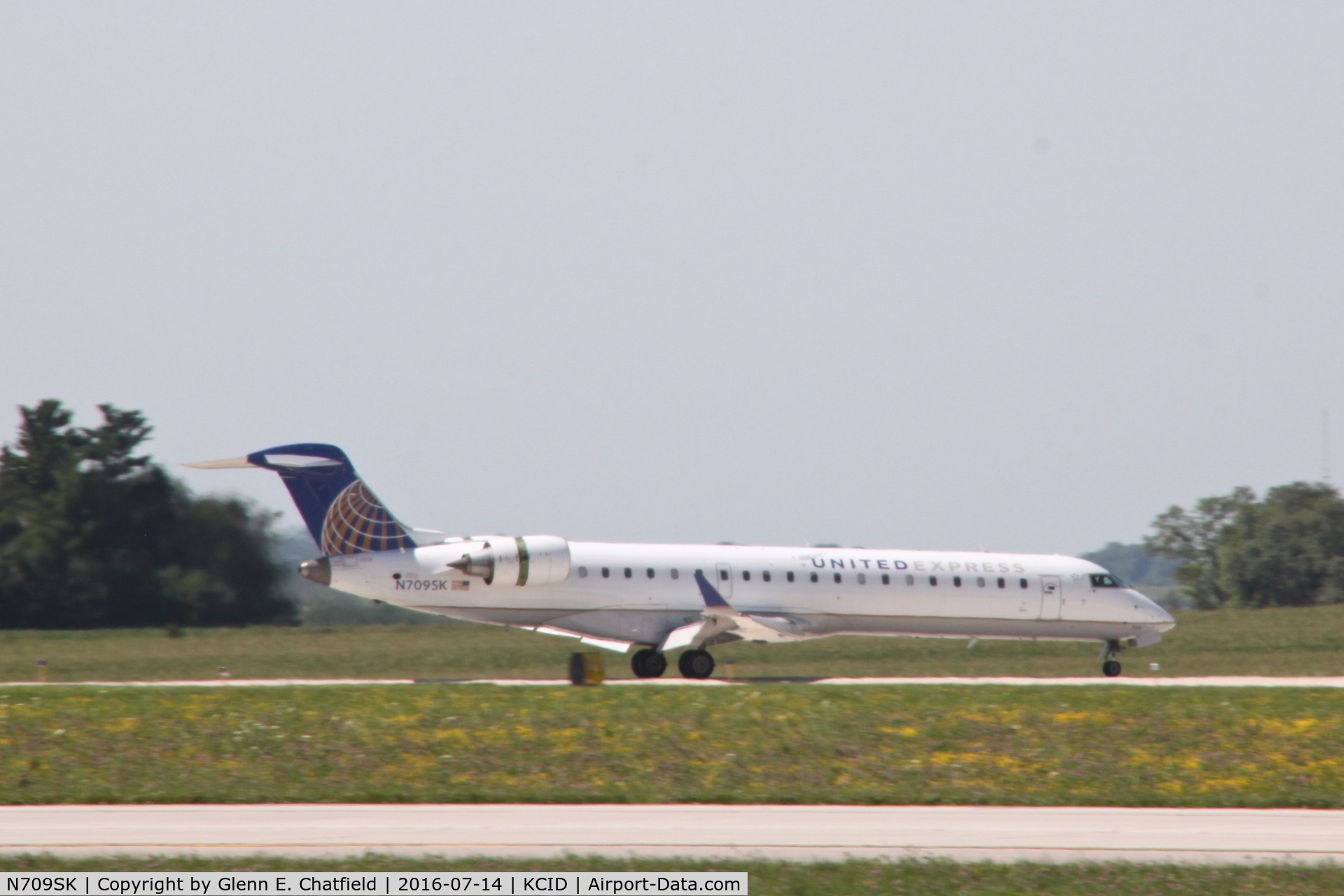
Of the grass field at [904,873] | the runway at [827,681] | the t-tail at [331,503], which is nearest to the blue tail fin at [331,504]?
the t-tail at [331,503]

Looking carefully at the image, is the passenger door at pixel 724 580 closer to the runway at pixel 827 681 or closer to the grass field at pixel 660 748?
the runway at pixel 827 681

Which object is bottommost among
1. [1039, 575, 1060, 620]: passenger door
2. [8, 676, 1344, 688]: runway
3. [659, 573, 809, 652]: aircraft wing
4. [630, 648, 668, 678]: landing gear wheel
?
[8, 676, 1344, 688]: runway

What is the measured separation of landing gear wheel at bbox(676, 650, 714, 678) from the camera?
1251 inches

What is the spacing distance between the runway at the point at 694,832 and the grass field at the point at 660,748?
63 centimetres

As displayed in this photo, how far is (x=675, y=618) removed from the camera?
1243 inches

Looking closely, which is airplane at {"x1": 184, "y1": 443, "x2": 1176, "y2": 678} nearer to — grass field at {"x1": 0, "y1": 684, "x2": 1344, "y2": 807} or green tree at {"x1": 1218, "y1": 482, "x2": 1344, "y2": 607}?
grass field at {"x1": 0, "y1": 684, "x2": 1344, "y2": 807}

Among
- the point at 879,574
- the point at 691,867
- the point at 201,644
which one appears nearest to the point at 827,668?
the point at 879,574

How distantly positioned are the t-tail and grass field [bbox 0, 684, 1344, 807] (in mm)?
8639

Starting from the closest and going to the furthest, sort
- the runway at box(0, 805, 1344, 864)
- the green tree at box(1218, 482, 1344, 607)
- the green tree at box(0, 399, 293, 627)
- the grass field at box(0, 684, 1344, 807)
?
the runway at box(0, 805, 1344, 864)
the grass field at box(0, 684, 1344, 807)
the green tree at box(0, 399, 293, 627)
the green tree at box(1218, 482, 1344, 607)

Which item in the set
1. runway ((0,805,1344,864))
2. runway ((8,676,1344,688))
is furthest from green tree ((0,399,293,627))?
runway ((0,805,1344,864))

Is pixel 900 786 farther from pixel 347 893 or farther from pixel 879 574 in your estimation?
pixel 879 574

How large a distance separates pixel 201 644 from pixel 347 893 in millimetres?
30438

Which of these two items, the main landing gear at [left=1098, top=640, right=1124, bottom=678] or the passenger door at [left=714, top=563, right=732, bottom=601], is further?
the main landing gear at [left=1098, top=640, right=1124, bottom=678]

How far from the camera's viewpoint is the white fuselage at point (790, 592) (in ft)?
99.1
